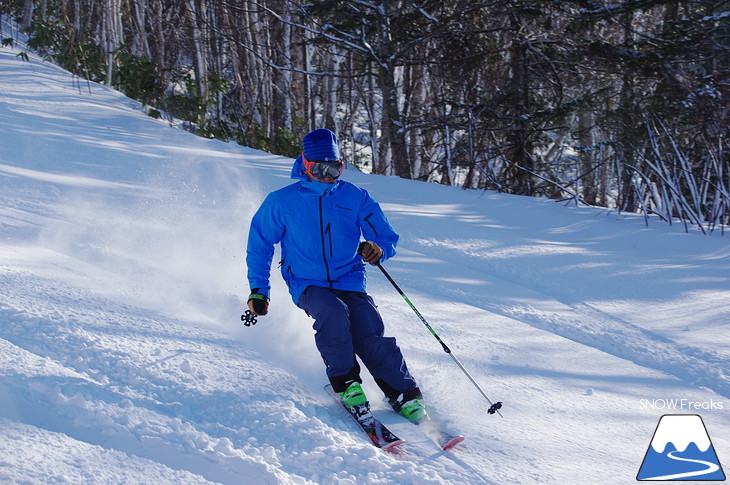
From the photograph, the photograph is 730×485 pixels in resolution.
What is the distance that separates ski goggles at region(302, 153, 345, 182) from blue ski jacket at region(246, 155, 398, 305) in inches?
1.4

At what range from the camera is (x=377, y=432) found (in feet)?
8.73

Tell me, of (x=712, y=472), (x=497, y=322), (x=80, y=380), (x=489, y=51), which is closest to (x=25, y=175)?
(x=80, y=380)

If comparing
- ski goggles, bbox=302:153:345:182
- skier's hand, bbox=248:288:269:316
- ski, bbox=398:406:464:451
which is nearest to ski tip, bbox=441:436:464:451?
ski, bbox=398:406:464:451

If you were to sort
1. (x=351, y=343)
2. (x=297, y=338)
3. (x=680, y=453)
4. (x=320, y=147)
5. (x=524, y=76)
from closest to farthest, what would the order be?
(x=680, y=453) → (x=351, y=343) → (x=320, y=147) → (x=297, y=338) → (x=524, y=76)

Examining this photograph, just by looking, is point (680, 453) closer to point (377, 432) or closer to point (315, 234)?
point (377, 432)

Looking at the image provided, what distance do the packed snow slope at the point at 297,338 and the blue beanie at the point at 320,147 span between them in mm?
1064

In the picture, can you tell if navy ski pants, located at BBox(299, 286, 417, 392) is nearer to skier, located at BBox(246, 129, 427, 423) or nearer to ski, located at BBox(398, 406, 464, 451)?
skier, located at BBox(246, 129, 427, 423)

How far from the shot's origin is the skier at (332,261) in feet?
9.72

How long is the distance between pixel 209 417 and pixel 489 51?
9.40 meters

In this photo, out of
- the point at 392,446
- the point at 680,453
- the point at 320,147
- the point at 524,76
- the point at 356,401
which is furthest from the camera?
the point at 524,76

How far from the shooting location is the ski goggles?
10.3ft

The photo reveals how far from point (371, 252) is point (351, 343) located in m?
0.45

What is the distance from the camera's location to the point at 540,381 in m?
3.25

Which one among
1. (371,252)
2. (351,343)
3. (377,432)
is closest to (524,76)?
(371,252)
